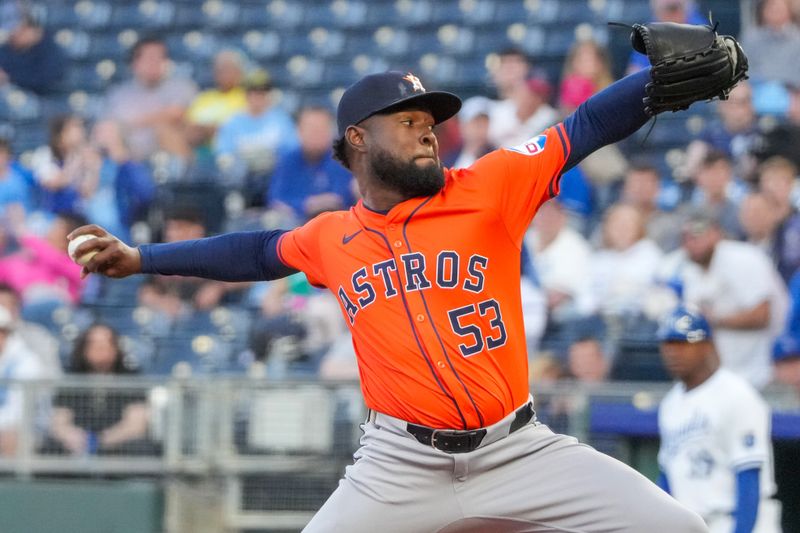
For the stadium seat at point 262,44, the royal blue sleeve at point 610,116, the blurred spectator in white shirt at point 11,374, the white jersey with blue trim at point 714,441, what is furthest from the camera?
the stadium seat at point 262,44

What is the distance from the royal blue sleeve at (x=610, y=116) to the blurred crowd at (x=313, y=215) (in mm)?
Answer: 3045

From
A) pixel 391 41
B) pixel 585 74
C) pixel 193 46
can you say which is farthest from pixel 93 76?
pixel 585 74

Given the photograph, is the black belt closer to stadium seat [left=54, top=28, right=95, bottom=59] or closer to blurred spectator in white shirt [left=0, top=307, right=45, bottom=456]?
blurred spectator in white shirt [left=0, top=307, right=45, bottom=456]

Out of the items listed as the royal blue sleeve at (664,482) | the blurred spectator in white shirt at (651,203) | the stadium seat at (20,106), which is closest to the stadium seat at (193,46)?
the stadium seat at (20,106)

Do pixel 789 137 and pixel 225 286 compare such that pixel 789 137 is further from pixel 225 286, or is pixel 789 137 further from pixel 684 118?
pixel 225 286

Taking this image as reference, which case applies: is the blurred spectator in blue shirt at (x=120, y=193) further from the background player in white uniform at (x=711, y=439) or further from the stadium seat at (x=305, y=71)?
the background player in white uniform at (x=711, y=439)

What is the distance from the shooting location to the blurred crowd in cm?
706

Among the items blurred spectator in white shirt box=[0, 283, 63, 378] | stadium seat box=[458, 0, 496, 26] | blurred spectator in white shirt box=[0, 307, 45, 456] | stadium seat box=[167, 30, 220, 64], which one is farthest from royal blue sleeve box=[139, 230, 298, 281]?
stadium seat box=[167, 30, 220, 64]

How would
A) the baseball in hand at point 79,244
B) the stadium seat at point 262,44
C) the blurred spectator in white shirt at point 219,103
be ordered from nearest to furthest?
the baseball in hand at point 79,244, the blurred spectator in white shirt at point 219,103, the stadium seat at point 262,44

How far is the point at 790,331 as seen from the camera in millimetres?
6637

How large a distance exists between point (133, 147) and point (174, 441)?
11.8 ft

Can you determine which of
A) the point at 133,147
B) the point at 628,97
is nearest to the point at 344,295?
the point at 628,97

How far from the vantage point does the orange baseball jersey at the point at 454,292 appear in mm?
3781

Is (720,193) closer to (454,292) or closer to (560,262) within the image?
(560,262)
